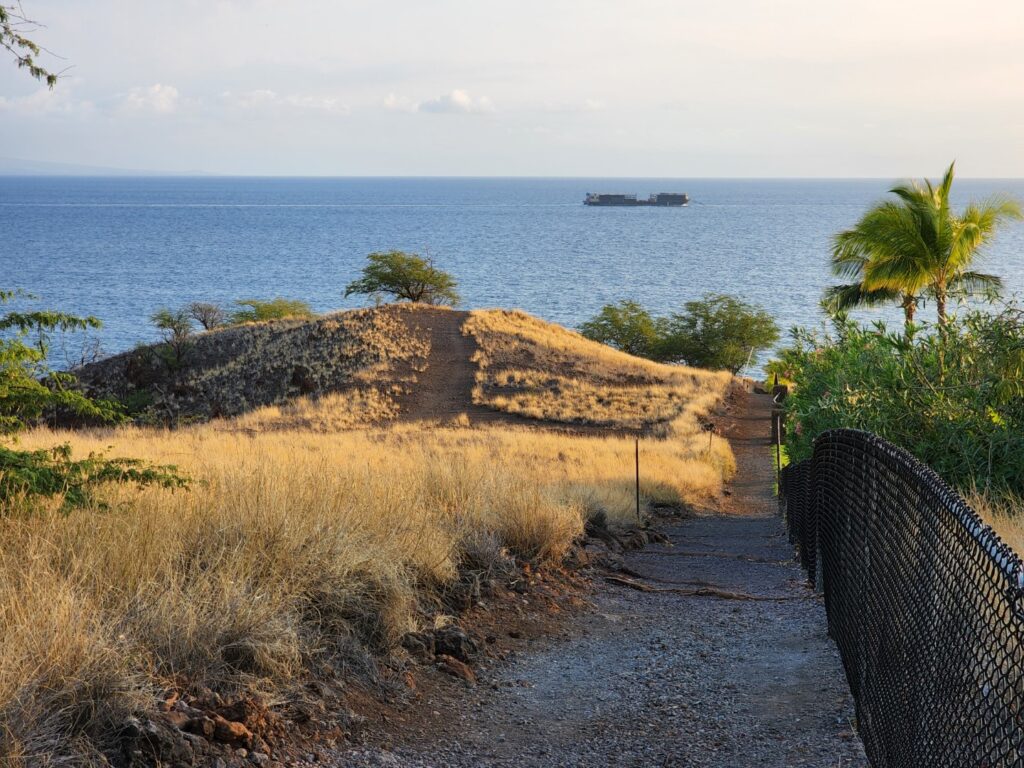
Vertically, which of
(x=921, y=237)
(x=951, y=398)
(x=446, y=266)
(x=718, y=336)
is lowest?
(x=718, y=336)

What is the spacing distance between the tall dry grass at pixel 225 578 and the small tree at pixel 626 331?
56676 mm

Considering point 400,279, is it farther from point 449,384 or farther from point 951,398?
point 951,398

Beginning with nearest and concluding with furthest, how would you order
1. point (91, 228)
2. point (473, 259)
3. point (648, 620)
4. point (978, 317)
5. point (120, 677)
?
point (120, 677), point (648, 620), point (978, 317), point (473, 259), point (91, 228)

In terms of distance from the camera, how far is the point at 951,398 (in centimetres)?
973

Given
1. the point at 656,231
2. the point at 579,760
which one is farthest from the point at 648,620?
the point at 656,231

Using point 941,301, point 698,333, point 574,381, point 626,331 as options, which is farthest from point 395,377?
point 698,333

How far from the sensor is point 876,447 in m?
4.58

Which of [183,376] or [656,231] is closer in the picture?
[183,376]

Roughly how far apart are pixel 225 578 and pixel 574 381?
3651 cm

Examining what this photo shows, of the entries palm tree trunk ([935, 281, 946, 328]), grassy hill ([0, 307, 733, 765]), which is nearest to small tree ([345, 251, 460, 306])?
palm tree trunk ([935, 281, 946, 328])

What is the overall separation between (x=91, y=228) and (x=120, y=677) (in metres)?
204

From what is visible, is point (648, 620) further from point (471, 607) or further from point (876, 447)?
point (876, 447)

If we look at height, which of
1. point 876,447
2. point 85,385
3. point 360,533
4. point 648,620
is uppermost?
point 876,447

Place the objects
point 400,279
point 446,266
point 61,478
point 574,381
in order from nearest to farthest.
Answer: point 61,478 → point 574,381 → point 400,279 → point 446,266
